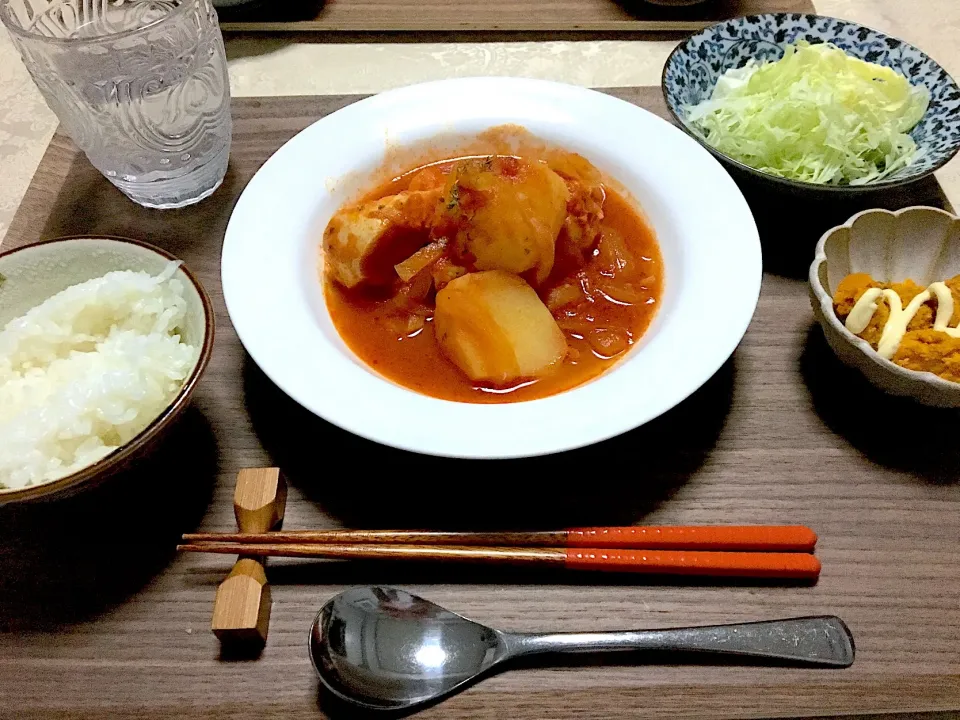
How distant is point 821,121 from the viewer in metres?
2.04

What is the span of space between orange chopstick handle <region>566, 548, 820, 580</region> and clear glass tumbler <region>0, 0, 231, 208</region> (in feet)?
4.92

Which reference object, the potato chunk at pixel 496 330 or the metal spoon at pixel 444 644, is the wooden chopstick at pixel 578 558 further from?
the potato chunk at pixel 496 330

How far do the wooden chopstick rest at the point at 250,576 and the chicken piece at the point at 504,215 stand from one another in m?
0.66

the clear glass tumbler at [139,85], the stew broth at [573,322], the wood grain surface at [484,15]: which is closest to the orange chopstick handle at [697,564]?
the stew broth at [573,322]

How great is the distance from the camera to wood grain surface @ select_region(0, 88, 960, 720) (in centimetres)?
115

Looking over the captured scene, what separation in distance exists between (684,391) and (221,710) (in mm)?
962

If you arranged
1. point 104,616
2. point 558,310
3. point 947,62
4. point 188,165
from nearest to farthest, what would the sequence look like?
1. point 104,616
2. point 558,310
3. point 188,165
4. point 947,62

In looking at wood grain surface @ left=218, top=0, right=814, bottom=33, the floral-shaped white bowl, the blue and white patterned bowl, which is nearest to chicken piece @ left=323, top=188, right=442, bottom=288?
the blue and white patterned bowl

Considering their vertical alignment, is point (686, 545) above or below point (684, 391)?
below

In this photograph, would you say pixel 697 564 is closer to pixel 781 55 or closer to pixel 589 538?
pixel 589 538

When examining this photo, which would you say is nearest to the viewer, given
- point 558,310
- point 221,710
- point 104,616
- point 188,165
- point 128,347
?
point 221,710

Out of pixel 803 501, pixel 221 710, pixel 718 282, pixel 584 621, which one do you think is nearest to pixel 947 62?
pixel 718 282

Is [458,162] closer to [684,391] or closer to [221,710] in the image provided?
[684,391]

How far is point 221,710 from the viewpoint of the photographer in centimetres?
114
